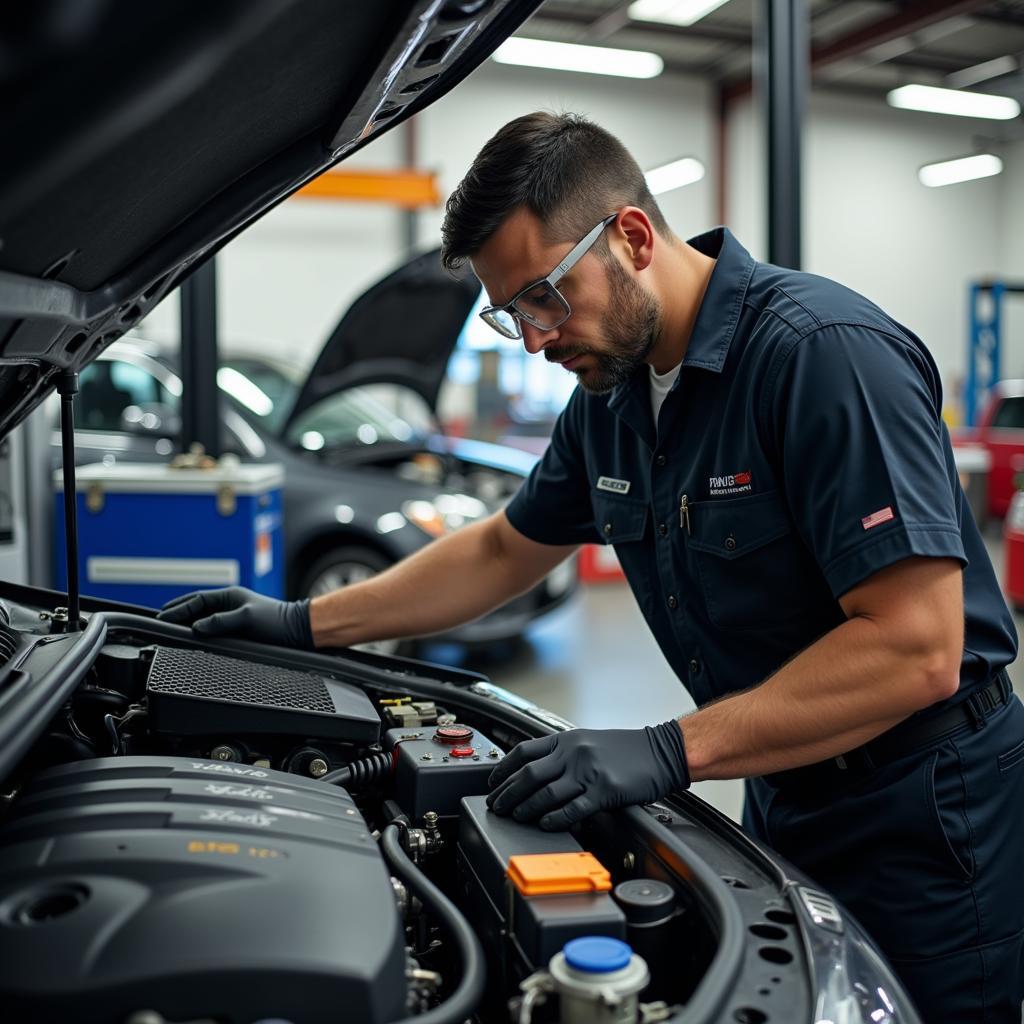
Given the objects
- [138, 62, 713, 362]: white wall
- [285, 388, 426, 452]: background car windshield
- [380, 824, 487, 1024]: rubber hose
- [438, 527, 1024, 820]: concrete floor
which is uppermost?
[138, 62, 713, 362]: white wall

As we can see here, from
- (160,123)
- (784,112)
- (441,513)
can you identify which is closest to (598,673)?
(441,513)

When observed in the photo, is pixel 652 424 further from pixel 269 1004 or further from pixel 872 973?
pixel 269 1004

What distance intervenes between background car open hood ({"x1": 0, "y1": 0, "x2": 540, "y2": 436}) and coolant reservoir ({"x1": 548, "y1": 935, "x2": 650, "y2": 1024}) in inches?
26.3

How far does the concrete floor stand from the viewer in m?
4.02

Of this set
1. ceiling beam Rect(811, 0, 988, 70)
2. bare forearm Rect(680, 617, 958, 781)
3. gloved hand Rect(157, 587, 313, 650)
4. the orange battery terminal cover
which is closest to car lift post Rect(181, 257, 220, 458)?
gloved hand Rect(157, 587, 313, 650)

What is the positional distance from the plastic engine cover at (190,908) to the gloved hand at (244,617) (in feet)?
2.01

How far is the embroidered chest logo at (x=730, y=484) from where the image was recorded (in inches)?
52.7

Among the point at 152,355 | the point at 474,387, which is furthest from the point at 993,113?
the point at 152,355

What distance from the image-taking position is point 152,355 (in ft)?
15.4

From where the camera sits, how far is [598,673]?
4.60 metres

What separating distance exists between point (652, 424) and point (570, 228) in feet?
1.07

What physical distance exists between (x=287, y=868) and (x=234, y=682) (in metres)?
0.54

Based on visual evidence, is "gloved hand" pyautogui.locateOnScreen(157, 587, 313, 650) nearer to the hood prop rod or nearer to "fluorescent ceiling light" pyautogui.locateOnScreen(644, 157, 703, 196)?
the hood prop rod

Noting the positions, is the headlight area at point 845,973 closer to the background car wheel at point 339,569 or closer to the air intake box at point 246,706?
the air intake box at point 246,706
